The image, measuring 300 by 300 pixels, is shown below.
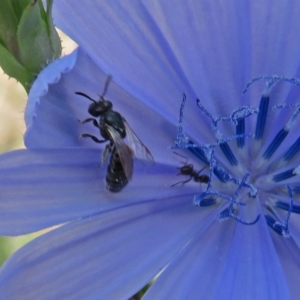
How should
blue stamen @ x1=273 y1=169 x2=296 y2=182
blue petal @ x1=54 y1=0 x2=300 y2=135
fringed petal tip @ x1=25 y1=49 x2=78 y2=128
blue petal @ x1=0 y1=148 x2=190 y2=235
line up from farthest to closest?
blue stamen @ x1=273 y1=169 x2=296 y2=182
blue petal @ x1=54 y1=0 x2=300 y2=135
blue petal @ x1=0 y1=148 x2=190 y2=235
fringed petal tip @ x1=25 y1=49 x2=78 y2=128

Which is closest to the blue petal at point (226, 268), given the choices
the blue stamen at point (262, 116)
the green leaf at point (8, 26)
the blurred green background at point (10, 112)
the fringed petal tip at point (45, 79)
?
the blue stamen at point (262, 116)

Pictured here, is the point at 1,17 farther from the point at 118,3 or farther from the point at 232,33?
the point at 232,33

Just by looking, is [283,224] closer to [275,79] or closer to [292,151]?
[292,151]

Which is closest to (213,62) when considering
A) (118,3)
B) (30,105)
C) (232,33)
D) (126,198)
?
(232,33)

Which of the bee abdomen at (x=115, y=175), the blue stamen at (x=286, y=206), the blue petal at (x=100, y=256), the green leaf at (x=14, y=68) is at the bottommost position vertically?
the blue petal at (x=100, y=256)

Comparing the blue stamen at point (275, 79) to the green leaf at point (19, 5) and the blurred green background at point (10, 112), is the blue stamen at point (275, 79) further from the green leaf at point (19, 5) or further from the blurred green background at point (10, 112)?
the blurred green background at point (10, 112)

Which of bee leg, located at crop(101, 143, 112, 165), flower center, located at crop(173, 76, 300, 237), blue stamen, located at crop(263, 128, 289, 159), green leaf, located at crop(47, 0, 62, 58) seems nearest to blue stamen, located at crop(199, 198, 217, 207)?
flower center, located at crop(173, 76, 300, 237)

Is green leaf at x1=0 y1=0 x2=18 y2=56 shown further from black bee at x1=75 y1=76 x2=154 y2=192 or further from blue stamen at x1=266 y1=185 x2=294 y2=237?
blue stamen at x1=266 y1=185 x2=294 y2=237
